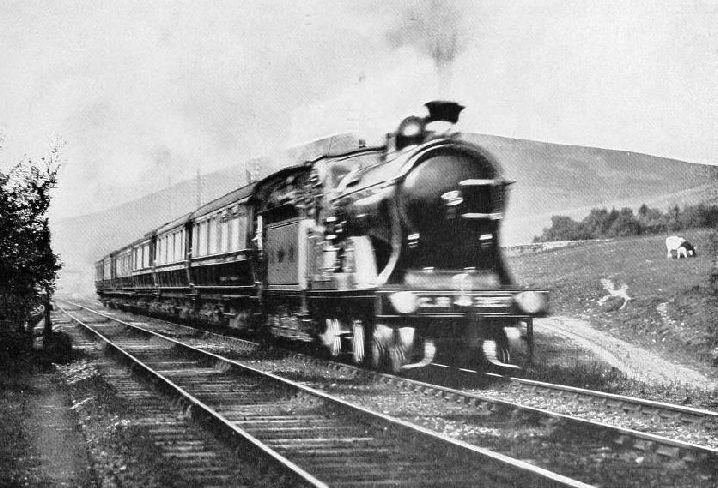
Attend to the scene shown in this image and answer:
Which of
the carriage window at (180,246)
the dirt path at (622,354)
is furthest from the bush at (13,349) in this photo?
the dirt path at (622,354)

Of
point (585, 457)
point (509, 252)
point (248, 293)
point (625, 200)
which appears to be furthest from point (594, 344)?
point (625, 200)

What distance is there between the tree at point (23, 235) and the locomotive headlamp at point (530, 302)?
283 inches

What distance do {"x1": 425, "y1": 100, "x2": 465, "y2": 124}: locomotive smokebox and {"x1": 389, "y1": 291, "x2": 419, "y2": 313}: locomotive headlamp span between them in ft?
8.73

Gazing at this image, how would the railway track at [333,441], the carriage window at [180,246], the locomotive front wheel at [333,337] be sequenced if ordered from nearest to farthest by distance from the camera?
the railway track at [333,441], the locomotive front wheel at [333,337], the carriage window at [180,246]

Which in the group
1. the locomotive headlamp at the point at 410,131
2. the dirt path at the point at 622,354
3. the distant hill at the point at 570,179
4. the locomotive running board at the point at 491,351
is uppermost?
the distant hill at the point at 570,179

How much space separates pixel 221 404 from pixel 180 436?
1865 millimetres

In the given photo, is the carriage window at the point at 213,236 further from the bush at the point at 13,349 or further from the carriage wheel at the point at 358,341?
the carriage wheel at the point at 358,341

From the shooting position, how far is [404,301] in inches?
426

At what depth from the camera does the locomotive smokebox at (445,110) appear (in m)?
11.9

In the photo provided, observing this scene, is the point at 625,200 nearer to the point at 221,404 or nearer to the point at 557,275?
the point at 557,275

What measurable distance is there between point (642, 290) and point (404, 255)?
11604mm

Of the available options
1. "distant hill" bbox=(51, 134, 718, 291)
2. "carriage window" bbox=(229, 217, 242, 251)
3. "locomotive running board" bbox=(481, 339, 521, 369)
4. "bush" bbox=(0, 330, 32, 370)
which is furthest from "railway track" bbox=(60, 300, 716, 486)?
"distant hill" bbox=(51, 134, 718, 291)

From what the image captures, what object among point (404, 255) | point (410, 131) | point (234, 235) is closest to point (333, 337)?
point (404, 255)

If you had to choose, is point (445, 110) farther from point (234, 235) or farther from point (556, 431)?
point (234, 235)
